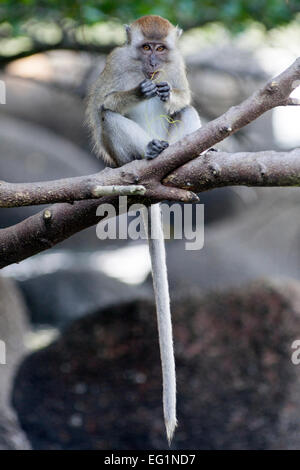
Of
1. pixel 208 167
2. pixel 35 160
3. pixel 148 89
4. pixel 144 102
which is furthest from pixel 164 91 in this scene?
pixel 35 160

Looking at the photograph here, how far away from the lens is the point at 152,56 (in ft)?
14.3

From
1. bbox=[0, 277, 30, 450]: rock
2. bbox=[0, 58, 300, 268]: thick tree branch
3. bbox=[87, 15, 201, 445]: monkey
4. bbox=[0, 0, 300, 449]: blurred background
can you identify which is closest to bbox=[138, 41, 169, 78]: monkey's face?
bbox=[87, 15, 201, 445]: monkey

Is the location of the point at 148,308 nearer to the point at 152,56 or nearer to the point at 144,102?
the point at 144,102

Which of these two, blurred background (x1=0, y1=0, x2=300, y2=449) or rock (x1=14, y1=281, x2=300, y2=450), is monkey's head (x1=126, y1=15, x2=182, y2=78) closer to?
blurred background (x1=0, y1=0, x2=300, y2=449)

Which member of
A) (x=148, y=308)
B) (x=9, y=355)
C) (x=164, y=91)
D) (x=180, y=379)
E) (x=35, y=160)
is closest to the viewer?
(x=164, y=91)

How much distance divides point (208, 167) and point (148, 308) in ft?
17.4

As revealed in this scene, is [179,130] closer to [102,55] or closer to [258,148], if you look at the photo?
[102,55]

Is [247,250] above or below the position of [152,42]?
above

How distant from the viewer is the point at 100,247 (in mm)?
11328

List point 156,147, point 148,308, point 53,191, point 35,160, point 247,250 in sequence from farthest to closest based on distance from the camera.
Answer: point 35,160 → point 247,250 → point 148,308 → point 156,147 → point 53,191

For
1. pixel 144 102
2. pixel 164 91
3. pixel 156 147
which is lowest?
pixel 156 147

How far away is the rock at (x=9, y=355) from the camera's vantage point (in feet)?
16.8

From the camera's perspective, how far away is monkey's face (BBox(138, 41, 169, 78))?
4336mm

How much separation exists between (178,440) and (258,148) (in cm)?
461
